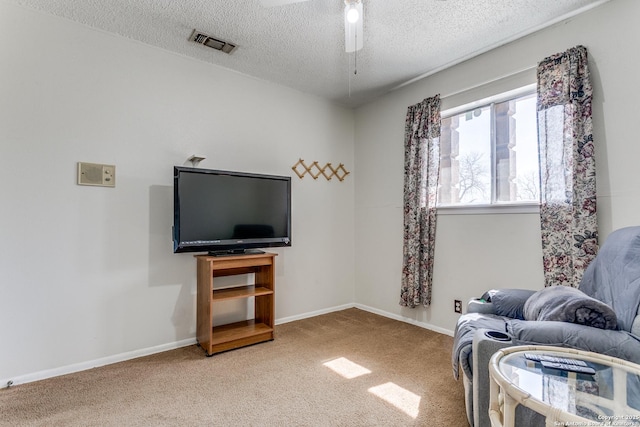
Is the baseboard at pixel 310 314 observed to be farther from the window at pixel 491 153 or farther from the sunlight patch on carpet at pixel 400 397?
the window at pixel 491 153

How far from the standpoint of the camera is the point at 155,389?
203 cm

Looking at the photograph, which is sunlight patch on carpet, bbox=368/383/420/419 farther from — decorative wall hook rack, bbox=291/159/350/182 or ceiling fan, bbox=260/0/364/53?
ceiling fan, bbox=260/0/364/53

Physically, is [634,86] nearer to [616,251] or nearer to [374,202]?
[616,251]

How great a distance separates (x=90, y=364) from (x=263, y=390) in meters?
1.37

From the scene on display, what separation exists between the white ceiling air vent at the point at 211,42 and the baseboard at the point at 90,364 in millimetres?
2542

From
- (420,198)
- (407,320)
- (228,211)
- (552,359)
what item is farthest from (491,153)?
(228,211)

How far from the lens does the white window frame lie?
8.09ft

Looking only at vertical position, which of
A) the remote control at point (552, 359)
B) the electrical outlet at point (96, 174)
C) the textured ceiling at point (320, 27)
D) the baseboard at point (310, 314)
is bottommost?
the baseboard at point (310, 314)

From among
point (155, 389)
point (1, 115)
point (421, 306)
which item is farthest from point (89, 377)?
point (421, 306)

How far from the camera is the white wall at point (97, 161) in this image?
2.12 m

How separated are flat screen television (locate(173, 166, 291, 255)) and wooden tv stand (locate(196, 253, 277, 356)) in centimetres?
17

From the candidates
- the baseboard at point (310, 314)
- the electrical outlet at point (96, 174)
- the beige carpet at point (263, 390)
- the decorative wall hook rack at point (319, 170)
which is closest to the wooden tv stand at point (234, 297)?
the beige carpet at point (263, 390)

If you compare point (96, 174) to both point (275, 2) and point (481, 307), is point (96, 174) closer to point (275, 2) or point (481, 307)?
point (275, 2)

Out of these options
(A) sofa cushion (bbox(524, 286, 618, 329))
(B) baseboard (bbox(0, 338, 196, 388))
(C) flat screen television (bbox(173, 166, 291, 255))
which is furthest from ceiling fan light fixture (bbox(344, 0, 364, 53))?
(B) baseboard (bbox(0, 338, 196, 388))
